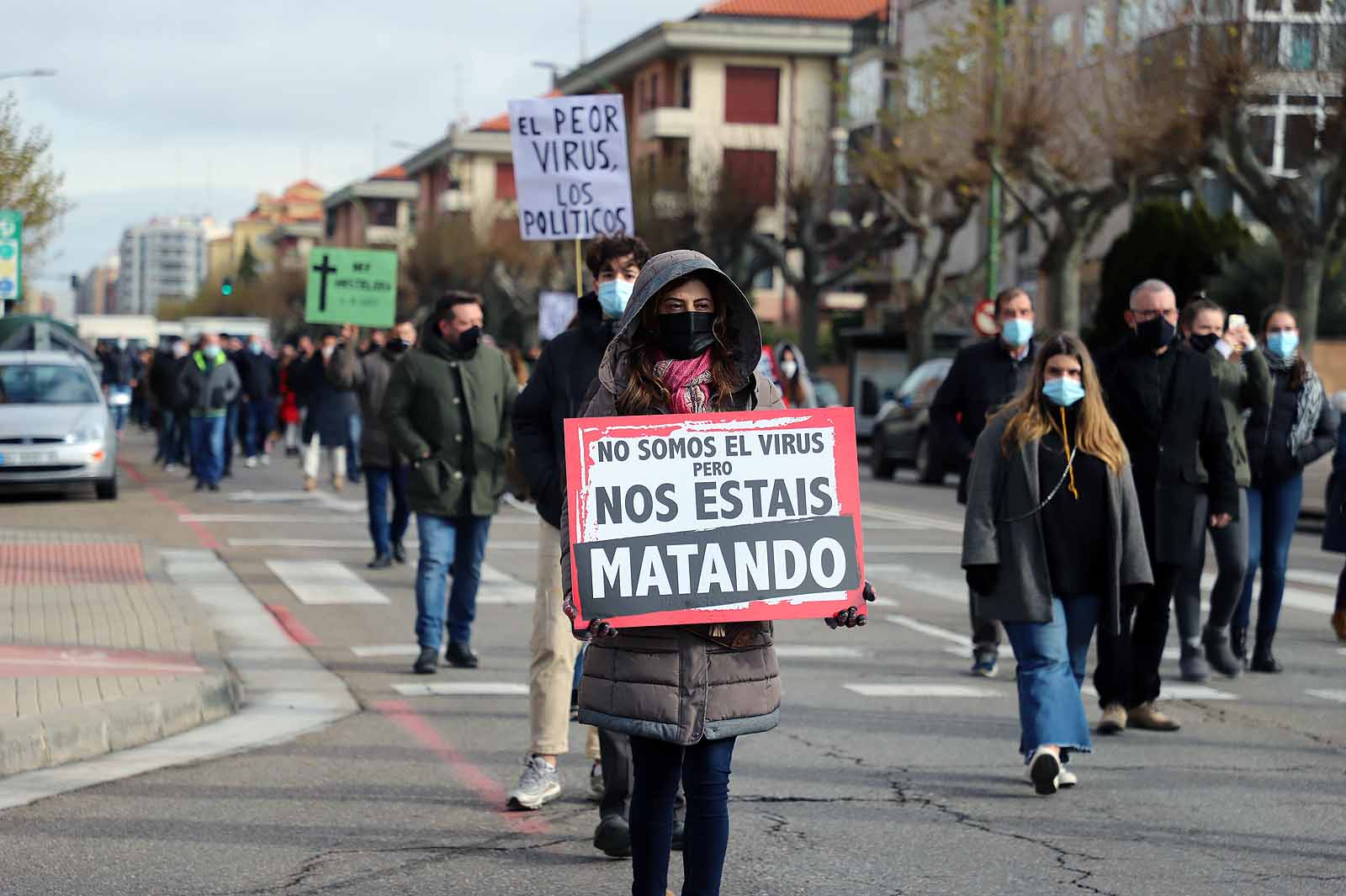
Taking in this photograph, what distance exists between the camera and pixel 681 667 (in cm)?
462

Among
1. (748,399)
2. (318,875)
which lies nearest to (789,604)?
(748,399)

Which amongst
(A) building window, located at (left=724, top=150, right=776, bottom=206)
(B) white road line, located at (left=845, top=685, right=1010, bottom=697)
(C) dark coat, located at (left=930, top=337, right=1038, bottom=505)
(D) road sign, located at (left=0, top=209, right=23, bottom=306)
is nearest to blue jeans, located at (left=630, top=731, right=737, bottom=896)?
(B) white road line, located at (left=845, top=685, right=1010, bottom=697)

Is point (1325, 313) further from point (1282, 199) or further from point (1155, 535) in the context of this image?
point (1155, 535)

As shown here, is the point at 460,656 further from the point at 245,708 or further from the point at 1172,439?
the point at 1172,439

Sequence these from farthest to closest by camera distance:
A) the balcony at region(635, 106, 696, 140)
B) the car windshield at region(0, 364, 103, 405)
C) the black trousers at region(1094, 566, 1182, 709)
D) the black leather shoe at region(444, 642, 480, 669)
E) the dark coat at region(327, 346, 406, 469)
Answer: the balcony at region(635, 106, 696, 140), the car windshield at region(0, 364, 103, 405), the dark coat at region(327, 346, 406, 469), the black leather shoe at region(444, 642, 480, 669), the black trousers at region(1094, 566, 1182, 709)

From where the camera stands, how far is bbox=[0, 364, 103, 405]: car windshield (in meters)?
22.5

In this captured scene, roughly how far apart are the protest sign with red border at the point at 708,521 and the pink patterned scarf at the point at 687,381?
86mm

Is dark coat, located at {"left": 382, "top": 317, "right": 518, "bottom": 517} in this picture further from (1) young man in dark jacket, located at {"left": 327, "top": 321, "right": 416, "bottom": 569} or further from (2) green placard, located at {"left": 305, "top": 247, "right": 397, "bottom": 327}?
(2) green placard, located at {"left": 305, "top": 247, "right": 397, "bottom": 327}

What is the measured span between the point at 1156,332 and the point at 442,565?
3733 mm

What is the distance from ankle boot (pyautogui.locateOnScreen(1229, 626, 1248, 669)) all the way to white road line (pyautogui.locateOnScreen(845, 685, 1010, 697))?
169 centimetres

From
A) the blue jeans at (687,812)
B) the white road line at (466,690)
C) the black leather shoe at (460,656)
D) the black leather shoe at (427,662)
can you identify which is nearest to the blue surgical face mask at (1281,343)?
the white road line at (466,690)

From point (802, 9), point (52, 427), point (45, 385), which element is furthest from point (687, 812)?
point (802, 9)

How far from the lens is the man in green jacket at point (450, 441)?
10.0 metres

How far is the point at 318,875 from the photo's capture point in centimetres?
594
